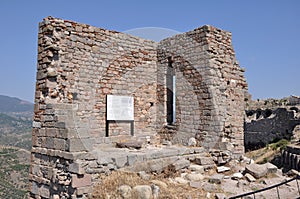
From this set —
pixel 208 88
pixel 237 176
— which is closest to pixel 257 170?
pixel 237 176

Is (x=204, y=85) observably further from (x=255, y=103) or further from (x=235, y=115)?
(x=255, y=103)

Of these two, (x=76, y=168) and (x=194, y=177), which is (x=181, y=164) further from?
(x=76, y=168)

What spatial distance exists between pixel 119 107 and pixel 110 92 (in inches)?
23.7

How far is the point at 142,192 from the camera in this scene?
594cm

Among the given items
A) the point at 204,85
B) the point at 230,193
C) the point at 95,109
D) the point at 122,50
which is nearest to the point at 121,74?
the point at 122,50

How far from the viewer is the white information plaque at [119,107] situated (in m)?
9.70

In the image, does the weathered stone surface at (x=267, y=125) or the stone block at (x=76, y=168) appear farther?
the weathered stone surface at (x=267, y=125)

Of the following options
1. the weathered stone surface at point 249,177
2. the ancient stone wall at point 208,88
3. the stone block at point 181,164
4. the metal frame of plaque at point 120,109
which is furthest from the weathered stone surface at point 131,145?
the weathered stone surface at point 249,177

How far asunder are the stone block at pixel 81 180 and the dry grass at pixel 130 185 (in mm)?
227

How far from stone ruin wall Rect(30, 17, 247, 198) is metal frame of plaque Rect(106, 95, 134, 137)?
0.19 metres

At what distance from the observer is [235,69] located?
1023cm

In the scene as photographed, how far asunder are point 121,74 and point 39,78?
2.88 m

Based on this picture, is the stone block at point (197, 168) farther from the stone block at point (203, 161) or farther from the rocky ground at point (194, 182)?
the stone block at point (203, 161)

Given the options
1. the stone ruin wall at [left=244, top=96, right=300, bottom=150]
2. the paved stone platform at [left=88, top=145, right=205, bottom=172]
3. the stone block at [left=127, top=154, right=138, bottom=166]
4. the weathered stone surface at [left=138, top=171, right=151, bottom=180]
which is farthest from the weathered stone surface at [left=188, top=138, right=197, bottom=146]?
the stone ruin wall at [left=244, top=96, right=300, bottom=150]
